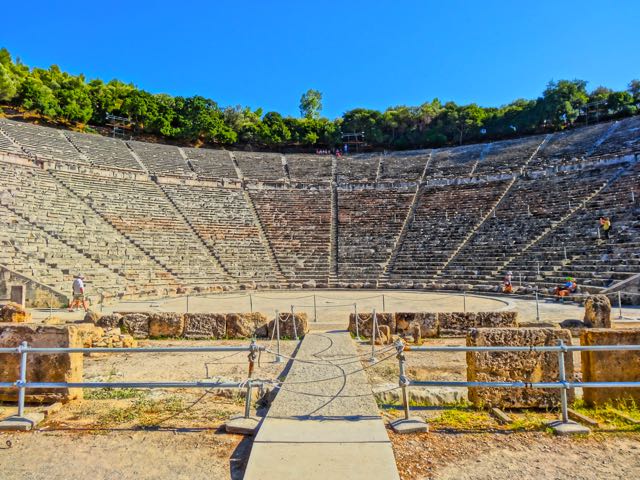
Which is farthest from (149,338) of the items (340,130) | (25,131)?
(340,130)

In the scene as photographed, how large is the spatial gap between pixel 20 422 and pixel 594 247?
1974 cm

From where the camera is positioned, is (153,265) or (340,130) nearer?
(153,265)

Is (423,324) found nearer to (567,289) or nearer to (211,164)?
(567,289)

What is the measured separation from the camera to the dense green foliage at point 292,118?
34.0 m

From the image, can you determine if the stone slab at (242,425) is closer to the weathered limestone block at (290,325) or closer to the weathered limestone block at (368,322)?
the weathered limestone block at (290,325)

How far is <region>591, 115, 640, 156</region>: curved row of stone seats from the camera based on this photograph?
23828mm

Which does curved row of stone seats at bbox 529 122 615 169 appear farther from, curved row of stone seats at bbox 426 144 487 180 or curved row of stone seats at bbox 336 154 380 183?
curved row of stone seats at bbox 336 154 380 183

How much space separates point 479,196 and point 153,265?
19734 millimetres

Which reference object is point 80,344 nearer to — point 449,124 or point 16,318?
point 16,318

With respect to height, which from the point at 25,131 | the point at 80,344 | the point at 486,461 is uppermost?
the point at 25,131

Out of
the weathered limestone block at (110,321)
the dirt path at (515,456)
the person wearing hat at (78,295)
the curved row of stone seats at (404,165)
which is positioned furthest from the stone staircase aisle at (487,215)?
the dirt path at (515,456)

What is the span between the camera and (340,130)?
43219mm

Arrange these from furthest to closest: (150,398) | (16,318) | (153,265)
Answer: (153,265)
(16,318)
(150,398)

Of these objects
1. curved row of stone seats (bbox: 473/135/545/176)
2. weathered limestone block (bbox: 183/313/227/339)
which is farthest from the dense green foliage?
weathered limestone block (bbox: 183/313/227/339)
